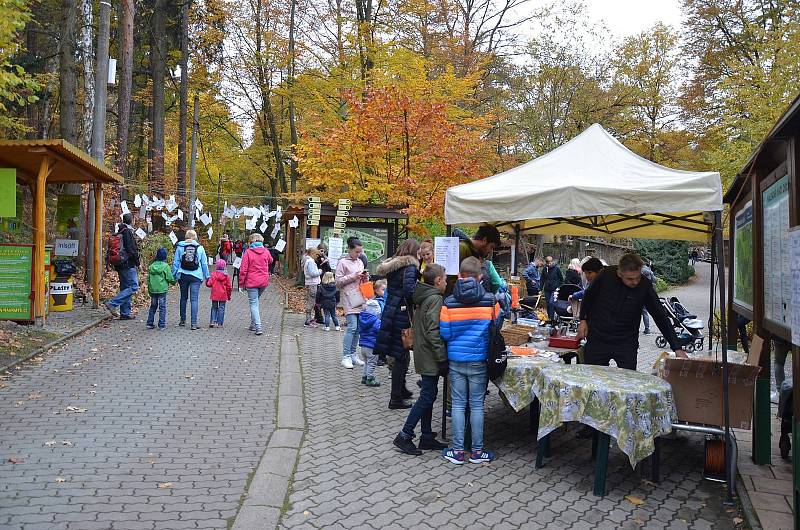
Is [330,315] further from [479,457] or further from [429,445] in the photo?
[479,457]

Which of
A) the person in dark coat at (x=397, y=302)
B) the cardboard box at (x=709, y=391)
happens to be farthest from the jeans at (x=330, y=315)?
the cardboard box at (x=709, y=391)

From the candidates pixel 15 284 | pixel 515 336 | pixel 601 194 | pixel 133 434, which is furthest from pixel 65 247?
pixel 601 194

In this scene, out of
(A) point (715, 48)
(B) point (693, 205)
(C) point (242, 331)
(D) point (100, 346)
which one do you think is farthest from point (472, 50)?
(B) point (693, 205)

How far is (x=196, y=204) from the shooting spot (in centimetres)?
2331

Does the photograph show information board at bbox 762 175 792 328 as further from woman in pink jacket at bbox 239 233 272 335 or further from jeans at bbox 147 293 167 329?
jeans at bbox 147 293 167 329

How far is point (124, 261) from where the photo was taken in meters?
12.2

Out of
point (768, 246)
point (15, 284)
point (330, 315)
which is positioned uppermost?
point (768, 246)

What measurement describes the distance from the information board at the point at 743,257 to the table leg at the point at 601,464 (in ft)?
8.35

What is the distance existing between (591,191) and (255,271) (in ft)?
25.2

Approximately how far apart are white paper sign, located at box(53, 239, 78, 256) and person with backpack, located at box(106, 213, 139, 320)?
1.59 metres

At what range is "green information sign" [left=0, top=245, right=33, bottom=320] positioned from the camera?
957 cm

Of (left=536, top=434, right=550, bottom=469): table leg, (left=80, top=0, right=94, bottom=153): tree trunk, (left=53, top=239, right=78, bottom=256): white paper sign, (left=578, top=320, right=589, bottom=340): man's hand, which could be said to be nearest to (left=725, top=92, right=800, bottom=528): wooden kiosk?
(left=578, top=320, right=589, bottom=340): man's hand

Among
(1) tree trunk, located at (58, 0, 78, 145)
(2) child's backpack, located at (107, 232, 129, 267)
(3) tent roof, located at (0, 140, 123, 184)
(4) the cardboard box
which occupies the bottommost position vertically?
(4) the cardboard box

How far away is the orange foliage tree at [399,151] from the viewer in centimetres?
1619
